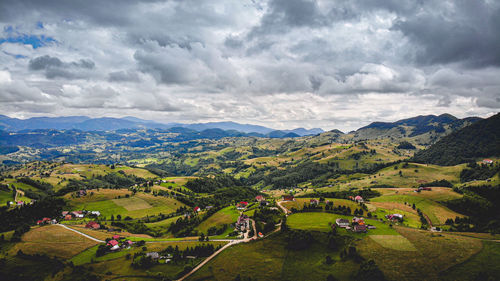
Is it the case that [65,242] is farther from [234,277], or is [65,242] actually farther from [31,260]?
[234,277]

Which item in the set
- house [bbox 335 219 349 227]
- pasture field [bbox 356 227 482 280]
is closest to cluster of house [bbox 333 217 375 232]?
house [bbox 335 219 349 227]

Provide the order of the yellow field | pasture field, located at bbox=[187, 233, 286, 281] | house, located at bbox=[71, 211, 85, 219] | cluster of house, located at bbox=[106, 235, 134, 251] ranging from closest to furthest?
pasture field, located at bbox=[187, 233, 286, 281] < the yellow field < cluster of house, located at bbox=[106, 235, 134, 251] < house, located at bbox=[71, 211, 85, 219]

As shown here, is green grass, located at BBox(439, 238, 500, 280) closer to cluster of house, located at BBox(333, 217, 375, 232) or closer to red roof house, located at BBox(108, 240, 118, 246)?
cluster of house, located at BBox(333, 217, 375, 232)

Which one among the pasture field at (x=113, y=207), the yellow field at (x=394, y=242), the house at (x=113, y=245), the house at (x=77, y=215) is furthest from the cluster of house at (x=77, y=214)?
the yellow field at (x=394, y=242)

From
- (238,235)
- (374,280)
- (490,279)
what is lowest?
(238,235)

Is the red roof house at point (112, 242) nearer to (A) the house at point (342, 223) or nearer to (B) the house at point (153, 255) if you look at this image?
(B) the house at point (153, 255)

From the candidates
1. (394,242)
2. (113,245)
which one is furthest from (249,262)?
(113,245)

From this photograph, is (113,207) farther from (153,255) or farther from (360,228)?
(360,228)

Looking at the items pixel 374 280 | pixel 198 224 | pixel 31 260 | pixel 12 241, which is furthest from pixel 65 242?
pixel 374 280
